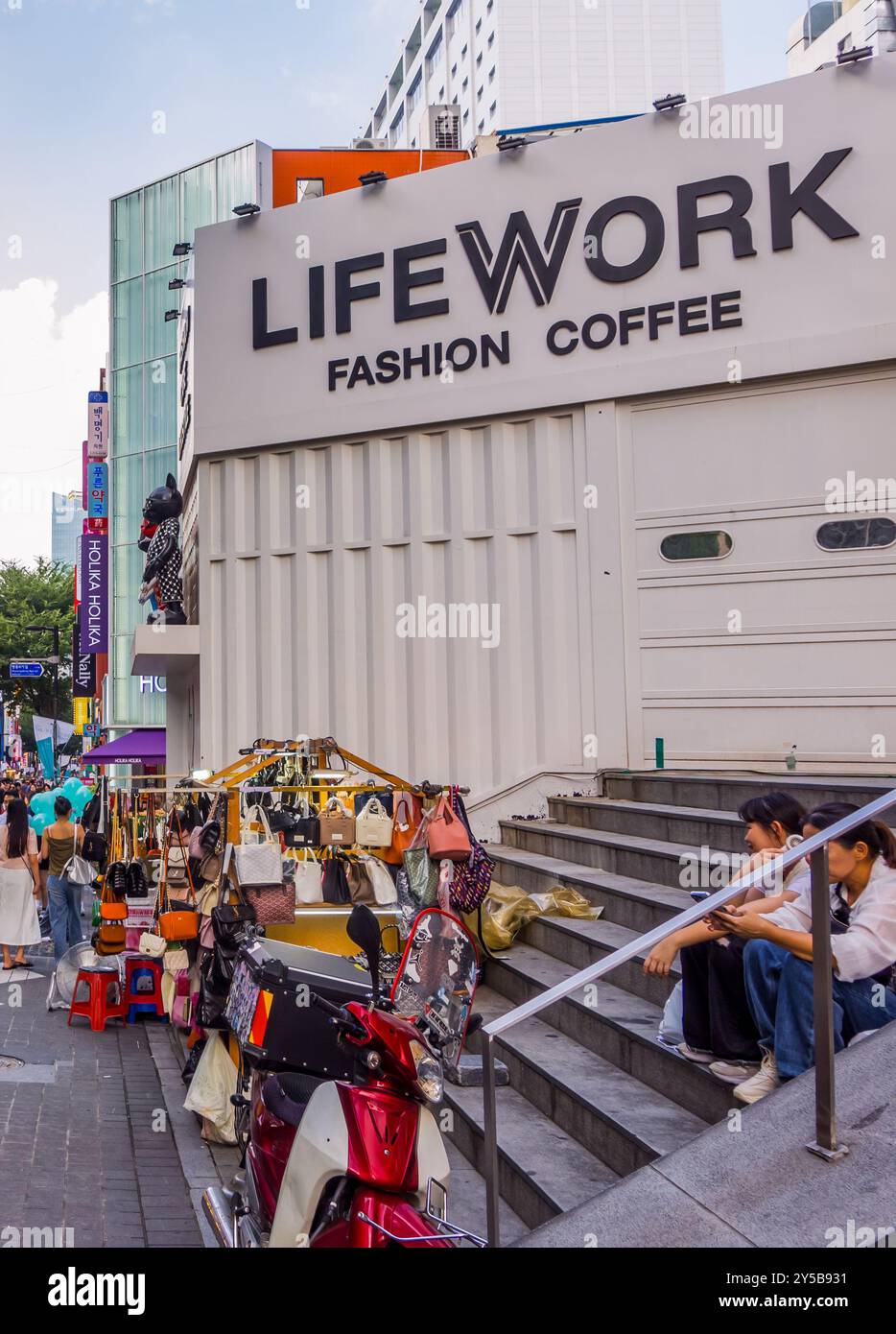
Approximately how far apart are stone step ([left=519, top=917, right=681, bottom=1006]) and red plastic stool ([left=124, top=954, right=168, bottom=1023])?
3.47 metres

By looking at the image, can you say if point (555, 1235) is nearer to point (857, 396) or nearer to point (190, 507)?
point (857, 396)

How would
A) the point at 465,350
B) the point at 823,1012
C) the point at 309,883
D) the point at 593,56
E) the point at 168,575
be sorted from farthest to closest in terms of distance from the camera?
1. the point at 593,56
2. the point at 168,575
3. the point at 465,350
4. the point at 309,883
5. the point at 823,1012

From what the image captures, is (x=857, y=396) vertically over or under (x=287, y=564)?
over

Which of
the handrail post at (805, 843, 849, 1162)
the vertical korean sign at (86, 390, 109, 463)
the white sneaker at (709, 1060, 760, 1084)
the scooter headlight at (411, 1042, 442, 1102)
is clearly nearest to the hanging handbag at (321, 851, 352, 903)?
the white sneaker at (709, 1060, 760, 1084)

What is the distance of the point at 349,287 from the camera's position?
12805 millimetres

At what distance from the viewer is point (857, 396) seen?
33.8 ft

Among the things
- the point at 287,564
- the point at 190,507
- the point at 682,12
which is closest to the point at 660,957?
the point at 287,564

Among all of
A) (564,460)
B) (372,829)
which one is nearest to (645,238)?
(564,460)

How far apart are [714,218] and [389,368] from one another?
3671 millimetres

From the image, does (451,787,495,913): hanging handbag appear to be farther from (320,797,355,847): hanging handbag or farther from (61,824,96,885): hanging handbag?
(61,824,96,885): hanging handbag

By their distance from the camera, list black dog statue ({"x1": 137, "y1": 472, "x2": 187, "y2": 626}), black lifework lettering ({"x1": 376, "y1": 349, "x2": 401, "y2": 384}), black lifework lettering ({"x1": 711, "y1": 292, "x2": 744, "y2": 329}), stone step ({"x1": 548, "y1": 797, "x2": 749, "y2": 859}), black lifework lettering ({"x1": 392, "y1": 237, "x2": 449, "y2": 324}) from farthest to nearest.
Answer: black dog statue ({"x1": 137, "y1": 472, "x2": 187, "y2": 626}), black lifework lettering ({"x1": 376, "y1": 349, "x2": 401, "y2": 384}), black lifework lettering ({"x1": 392, "y1": 237, "x2": 449, "y2": 324}), black lifework lettering ({"x1": 711, "y1": 292, "x2": 744, "y2": 329}), stone step ({"x1": 548, "y1": 797, "x2": 749, "y2": 859})

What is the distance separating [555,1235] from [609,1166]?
112 cm

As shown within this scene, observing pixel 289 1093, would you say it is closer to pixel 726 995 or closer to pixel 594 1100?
pixel 594 1100

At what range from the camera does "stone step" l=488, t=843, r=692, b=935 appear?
22.8ft
